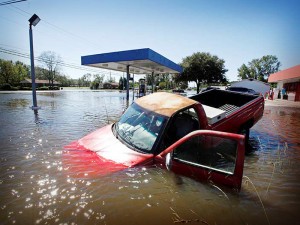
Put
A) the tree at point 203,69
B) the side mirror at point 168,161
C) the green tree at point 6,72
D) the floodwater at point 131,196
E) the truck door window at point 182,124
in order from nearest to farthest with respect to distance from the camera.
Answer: the floodwater at point 131,196, the side mirror at point 168,161, the truck door window at point 182,124, the tree at point 203,69, the green tree at point 6,72

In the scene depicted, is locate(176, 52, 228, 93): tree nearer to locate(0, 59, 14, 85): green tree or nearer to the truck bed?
the truck bed

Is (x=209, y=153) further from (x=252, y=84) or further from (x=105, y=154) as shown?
(x=252, y=84)

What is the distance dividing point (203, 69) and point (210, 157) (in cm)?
4199

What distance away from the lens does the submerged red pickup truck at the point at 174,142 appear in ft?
10.1

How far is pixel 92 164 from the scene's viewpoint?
3.70 meters


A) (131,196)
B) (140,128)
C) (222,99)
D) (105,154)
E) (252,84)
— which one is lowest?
(131,196)

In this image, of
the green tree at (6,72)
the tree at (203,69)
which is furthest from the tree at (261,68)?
the green tree at (6,72)

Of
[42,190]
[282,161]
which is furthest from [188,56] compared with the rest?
[42,190]

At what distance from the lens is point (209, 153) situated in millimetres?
3211

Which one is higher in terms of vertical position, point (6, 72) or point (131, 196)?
point (6, 72)

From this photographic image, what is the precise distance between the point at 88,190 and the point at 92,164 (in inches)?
20.5

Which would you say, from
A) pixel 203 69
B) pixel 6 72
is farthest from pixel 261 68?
pixel 6 72

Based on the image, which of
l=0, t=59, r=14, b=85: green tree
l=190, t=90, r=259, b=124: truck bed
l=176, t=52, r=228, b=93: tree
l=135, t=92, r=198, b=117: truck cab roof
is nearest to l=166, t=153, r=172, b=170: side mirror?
l=135, t=92, r=198, b=117: truck cab roof

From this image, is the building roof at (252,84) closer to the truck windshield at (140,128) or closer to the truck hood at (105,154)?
the truck windshield at (140,128)
